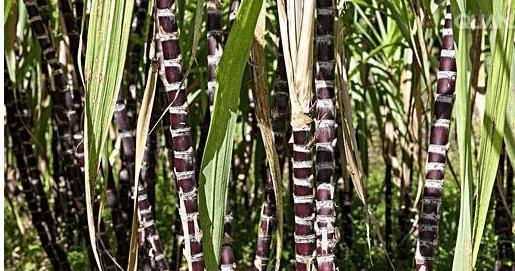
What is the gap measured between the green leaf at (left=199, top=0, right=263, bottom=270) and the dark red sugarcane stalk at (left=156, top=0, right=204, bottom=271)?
0.15ft

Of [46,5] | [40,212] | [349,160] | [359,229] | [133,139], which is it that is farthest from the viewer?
[359,229]

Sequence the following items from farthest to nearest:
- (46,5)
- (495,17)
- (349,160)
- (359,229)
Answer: (359,229) → (46,5) → (349,160) → (495,17)

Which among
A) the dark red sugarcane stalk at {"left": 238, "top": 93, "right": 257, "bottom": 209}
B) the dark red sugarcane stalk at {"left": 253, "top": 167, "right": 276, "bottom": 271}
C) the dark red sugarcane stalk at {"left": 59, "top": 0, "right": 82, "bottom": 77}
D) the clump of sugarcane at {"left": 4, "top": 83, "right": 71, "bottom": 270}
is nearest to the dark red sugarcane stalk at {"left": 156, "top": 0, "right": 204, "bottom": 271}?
the dark red sugarcane stalk at {"left": 253, "top": 167, "right": 276, "bottom": 271}

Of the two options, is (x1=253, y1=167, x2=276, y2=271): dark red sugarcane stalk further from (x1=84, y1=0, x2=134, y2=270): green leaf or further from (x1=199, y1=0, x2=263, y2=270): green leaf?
(x1=84, y1=0, x2=134, y2=270): green leaf

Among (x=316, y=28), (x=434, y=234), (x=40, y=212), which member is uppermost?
(x=316, y=28)

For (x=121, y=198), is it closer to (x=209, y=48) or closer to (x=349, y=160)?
(x=209, y=48)

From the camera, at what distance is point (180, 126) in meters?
0.79

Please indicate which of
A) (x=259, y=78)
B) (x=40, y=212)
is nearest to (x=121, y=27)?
(x=259, y=78)

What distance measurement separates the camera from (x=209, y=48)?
90cm

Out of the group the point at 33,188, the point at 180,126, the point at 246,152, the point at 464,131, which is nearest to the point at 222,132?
the point at 180,126

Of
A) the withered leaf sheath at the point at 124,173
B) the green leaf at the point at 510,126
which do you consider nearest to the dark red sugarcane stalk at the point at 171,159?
the withered leaf sheath at the point at 124,173

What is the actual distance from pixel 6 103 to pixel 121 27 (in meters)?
0.99

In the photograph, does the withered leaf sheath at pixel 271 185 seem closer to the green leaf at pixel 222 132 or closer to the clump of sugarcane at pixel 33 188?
the green leaf at pixel 222 132

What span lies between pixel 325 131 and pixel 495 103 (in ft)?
0.53
